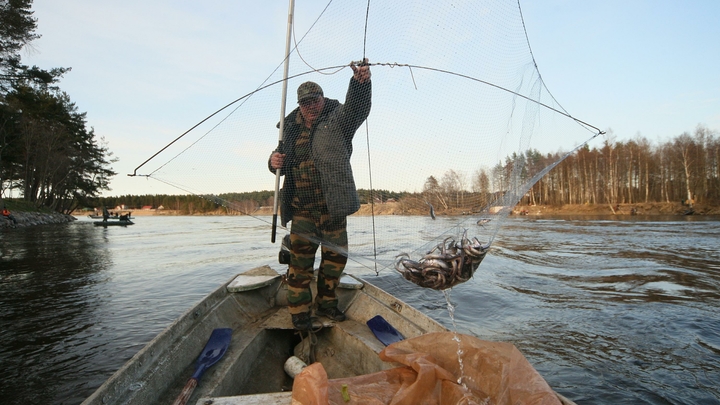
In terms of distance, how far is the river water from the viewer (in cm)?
416

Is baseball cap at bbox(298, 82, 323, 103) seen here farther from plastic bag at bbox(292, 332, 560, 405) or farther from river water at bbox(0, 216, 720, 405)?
plastic bag at bbox(292, 332, 560, 405)

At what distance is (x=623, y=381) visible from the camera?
4102mm

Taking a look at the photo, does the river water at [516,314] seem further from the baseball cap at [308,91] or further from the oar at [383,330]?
the baseball cap at [308,91]

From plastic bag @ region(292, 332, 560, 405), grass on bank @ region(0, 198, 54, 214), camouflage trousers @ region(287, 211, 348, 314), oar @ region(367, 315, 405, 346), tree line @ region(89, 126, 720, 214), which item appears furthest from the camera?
tree line @ region(89, 126, 720, 214)

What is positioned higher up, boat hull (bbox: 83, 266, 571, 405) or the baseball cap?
the baseball cap

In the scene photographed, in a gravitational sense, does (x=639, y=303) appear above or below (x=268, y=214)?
below

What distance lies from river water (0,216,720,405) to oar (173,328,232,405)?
1.54 metres

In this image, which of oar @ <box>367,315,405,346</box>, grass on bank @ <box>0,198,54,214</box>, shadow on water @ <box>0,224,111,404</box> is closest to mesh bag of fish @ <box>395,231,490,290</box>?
oar @ <box>367,315,405,346</box>

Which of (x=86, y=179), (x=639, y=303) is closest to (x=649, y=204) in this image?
(x=639, y=303)

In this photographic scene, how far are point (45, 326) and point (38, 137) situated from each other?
43823 millimetres

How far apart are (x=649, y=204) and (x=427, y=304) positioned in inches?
2030

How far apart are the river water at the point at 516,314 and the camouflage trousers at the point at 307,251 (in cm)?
48

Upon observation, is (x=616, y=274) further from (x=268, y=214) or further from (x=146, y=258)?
(x=146, y=258)

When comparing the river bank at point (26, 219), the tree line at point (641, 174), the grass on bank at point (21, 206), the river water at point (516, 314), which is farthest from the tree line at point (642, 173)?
the grass on bank at point (21, 206)
